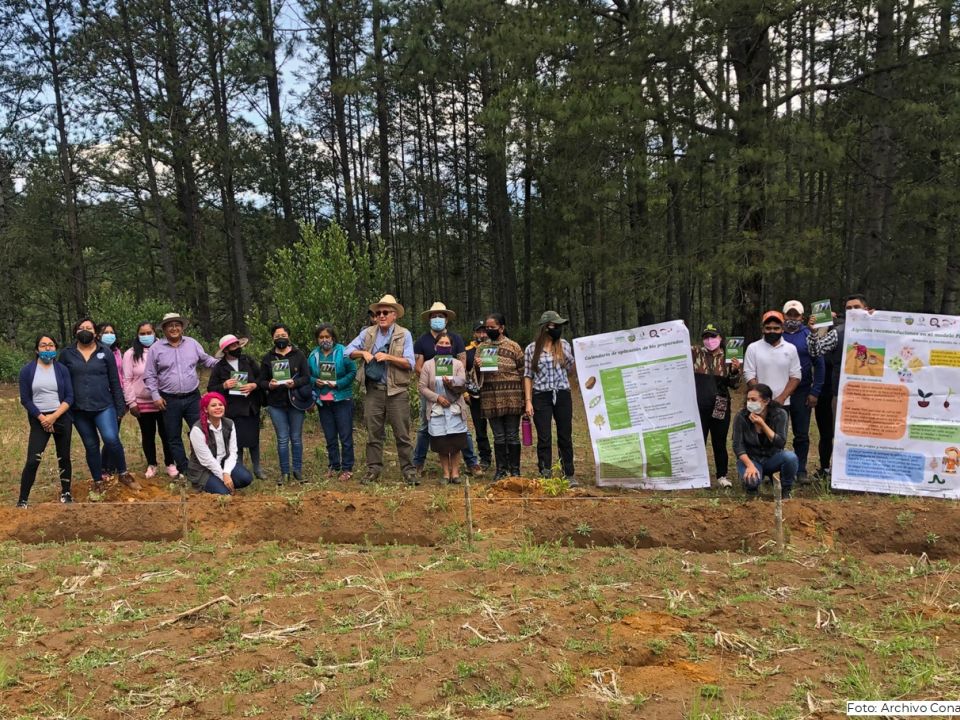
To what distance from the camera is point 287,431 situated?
7684 mm

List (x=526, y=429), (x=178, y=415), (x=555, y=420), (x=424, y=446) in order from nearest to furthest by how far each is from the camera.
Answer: (x=555, y=420) < (x=526, y=429) < (x=178, y=415) < (x=424, y=446)

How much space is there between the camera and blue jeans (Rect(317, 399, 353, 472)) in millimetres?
7680

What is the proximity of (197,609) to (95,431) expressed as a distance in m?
3.82

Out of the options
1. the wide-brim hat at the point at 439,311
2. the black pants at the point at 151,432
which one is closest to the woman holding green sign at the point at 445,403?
the wide-brim hat at the point at 439,311

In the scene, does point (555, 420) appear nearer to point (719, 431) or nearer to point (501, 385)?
point (501, 385)

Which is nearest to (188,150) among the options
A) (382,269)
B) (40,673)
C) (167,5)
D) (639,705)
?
(167,5)

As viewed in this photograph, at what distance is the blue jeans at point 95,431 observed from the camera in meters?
6.89

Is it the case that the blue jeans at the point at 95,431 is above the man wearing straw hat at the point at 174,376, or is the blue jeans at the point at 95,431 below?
below

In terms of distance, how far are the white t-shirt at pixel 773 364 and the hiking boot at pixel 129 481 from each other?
644 cm

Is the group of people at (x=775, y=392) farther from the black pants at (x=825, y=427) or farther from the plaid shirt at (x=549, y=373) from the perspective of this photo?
the plaid shirt at (x=549, y=373)

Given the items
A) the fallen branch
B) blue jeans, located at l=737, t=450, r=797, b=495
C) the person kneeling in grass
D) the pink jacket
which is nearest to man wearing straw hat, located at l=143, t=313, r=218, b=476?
the pink jacket

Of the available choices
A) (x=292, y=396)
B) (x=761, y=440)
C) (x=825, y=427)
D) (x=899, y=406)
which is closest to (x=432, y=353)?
(x=292, y=396)

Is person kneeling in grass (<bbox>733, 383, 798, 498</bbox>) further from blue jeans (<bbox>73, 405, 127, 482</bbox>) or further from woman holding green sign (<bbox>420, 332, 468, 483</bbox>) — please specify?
blue jeans (<bbox>73, 405, 127, 482</bbox>)

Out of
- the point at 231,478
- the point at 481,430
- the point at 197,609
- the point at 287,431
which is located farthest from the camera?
the point at 481,430
